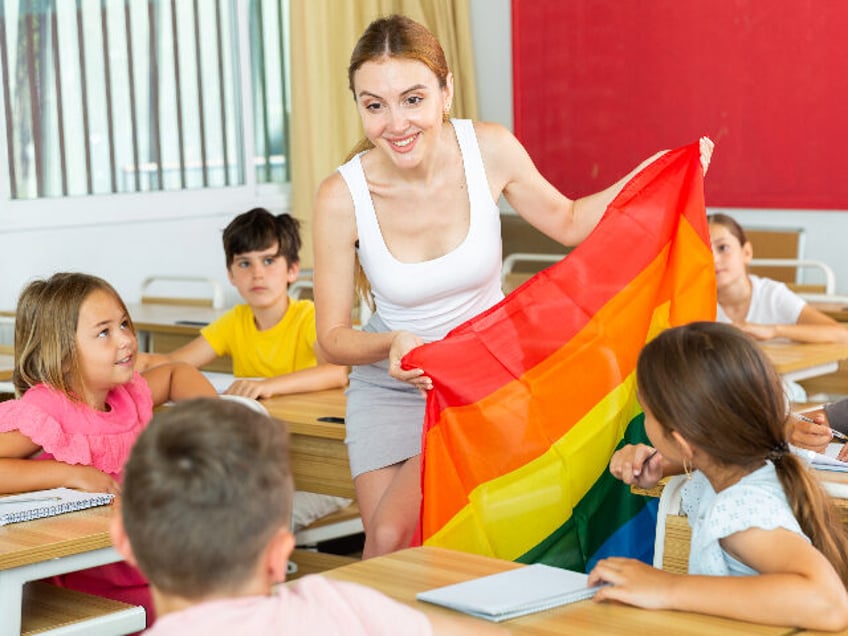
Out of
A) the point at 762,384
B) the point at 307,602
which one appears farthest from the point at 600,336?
the point at 307,602

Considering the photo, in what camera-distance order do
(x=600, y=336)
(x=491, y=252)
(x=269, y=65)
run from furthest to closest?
(x=269, y=65)
(x=491, y=252)
(x=600, y=336)

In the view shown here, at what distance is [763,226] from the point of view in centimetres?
677

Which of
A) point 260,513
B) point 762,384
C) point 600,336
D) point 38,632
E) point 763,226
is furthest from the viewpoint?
point 763,226

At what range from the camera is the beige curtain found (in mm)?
7059

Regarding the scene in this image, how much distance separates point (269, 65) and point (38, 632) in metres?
5.06

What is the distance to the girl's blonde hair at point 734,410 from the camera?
1.98 meters

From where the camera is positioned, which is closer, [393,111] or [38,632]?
[38,632]

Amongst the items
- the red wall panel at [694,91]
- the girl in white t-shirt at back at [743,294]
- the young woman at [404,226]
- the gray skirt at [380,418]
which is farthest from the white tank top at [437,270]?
the red wall panel at [694,91]

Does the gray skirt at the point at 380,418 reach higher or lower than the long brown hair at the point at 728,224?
lower

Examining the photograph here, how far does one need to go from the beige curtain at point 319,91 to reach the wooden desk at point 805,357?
10.1ft

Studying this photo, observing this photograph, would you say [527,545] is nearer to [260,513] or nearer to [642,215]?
[642,215]

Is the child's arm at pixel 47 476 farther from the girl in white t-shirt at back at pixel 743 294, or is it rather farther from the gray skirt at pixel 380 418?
the girl in white t-shirt at back at pixel 743 294

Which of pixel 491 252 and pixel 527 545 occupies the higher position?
pixel 491 252

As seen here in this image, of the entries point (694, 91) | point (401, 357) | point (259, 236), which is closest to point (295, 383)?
point (259, 236)
